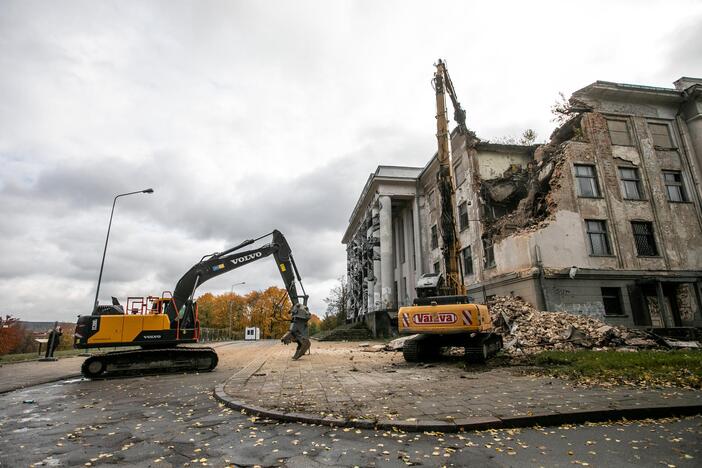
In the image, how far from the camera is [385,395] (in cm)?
690

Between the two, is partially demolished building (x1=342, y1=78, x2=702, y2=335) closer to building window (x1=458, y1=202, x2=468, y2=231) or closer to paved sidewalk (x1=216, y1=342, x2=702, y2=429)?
building window (x1=458, y1=202, x2=468, y2=231)

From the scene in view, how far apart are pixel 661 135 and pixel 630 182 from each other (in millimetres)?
4258

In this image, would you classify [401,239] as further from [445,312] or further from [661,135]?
[445,312]

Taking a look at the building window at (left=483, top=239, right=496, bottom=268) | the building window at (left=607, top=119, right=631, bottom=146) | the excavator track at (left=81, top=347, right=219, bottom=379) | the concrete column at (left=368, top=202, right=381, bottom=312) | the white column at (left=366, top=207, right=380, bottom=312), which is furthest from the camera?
the white column at (left=366, top=207, right=380, bottom=312)

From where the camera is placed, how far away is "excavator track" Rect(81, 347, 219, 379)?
11.6 metres

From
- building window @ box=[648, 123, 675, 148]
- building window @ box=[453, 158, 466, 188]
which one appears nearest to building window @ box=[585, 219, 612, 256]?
building window @ box=[648, 123, 675, 148]

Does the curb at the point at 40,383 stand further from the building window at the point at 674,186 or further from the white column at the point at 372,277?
the building window at the point at 674,186

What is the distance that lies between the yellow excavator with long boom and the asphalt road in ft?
19.7

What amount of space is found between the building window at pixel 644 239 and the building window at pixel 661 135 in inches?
217

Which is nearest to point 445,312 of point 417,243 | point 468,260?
point 468,260

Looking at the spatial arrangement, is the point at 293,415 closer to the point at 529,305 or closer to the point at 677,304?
the point at 529,305

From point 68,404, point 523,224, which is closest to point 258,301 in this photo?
point 523,224

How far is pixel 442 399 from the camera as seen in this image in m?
6.44

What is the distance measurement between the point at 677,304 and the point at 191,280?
23604 millimetres
